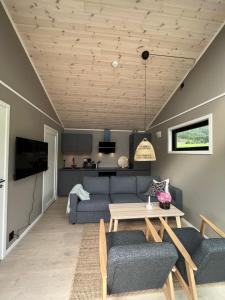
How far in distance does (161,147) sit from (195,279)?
3.56 metres

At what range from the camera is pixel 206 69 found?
9.52 ft

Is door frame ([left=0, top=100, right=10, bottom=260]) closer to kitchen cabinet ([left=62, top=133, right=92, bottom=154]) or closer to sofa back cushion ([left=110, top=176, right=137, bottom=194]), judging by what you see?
sofa back cushion ([left=110, top=176, right=137, bottom=194])

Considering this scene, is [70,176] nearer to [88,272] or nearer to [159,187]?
[159,187]

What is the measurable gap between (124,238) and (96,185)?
2.21 m

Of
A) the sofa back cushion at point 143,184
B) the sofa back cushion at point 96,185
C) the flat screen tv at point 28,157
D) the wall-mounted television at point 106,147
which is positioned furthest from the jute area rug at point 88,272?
the wall-mounted television at point 106,147

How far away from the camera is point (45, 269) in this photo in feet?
6.58

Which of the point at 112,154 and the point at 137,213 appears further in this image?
the point at 112,154

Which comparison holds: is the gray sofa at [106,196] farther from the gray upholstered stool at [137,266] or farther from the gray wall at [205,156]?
the gray upholstered stool at [137,266]

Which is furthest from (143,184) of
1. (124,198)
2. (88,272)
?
(88,272)

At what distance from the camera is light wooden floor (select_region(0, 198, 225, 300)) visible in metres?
1.67

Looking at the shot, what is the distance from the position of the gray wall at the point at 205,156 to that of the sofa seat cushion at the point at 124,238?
139 centimetres

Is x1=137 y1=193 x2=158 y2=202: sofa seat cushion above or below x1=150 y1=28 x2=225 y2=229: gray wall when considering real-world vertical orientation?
below

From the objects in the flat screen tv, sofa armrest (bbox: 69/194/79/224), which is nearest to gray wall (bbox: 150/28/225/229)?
sofa armrest (bbox: 69/194/79/224)

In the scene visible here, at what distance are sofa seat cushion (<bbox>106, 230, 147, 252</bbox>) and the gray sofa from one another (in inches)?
54.5
